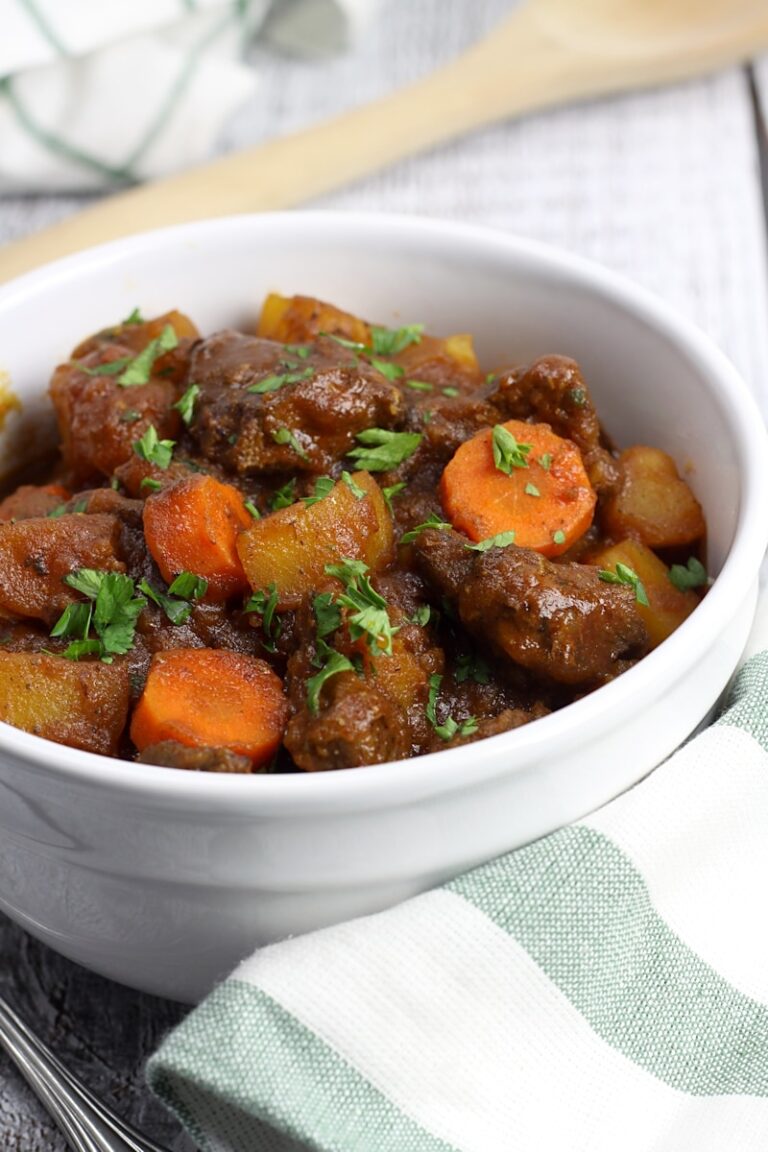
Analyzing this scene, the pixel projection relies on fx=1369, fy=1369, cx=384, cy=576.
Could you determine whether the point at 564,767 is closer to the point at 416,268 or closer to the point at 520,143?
the point at 416,268

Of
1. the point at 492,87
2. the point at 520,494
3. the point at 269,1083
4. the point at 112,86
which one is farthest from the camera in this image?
the point at 492,87

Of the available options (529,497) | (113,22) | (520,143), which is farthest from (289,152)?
(529,497)

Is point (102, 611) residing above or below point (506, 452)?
below

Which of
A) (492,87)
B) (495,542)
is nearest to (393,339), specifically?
(495,542)

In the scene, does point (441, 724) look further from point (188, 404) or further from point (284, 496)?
point (188, 404)

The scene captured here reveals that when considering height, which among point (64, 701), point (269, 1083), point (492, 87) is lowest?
point (269, 1083)

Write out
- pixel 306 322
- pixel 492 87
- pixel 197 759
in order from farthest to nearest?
pixel 492 87 → pixel 306 322 → pixel 197 759

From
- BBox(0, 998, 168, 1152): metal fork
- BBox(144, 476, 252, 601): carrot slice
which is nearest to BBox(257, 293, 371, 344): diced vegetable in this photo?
BBox(144, 476, 252, 601): carrot slice
